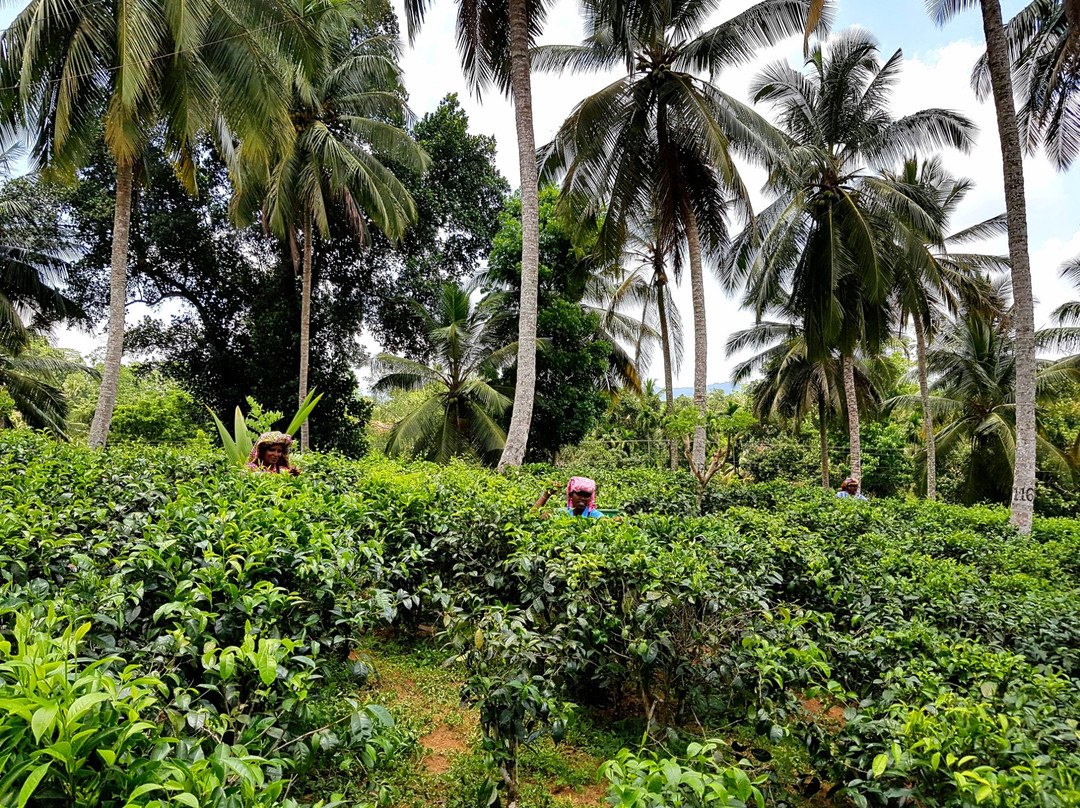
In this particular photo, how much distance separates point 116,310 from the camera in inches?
372

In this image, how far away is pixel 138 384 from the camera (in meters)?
25.5

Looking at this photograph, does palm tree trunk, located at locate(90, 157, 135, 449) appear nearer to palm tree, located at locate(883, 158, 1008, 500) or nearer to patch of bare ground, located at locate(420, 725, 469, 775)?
patch of bare ground, located at locate(420, 725, 469, 775)

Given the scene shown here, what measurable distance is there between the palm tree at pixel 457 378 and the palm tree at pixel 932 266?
9.41 metres

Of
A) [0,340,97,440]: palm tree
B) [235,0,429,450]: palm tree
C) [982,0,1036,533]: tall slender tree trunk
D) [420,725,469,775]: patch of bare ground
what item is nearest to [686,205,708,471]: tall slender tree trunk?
[982,0,1036,533]: tall slender tree trunk

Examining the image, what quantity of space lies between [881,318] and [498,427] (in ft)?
32.0

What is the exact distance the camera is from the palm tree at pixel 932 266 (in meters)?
13.0

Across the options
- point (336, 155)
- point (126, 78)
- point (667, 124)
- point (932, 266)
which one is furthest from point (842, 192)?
point (126, 78)

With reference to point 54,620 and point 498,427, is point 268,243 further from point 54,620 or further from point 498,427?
point 54,620

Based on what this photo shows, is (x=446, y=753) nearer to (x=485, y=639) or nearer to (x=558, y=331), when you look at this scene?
(x=485, y=639)

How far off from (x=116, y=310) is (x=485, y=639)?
9.85 meters

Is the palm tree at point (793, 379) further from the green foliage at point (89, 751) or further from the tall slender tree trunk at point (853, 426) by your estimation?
the green foliage at point (89, 751)

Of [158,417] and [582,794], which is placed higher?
[158,417]

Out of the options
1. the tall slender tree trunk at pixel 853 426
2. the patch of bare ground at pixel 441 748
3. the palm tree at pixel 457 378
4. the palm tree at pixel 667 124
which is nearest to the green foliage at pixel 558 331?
the palm tree at pixel 457 378

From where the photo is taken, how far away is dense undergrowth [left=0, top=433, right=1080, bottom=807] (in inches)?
53.7
